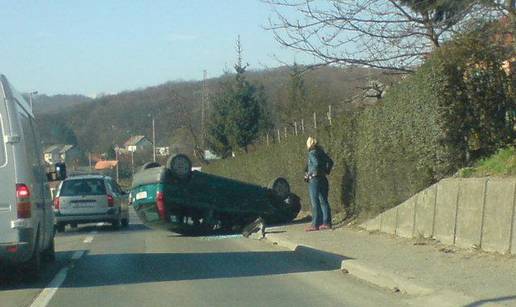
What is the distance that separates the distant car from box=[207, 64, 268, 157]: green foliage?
2227 centimetres

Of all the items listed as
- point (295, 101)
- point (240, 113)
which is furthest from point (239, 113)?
point (295, 101)

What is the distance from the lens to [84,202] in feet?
84.2

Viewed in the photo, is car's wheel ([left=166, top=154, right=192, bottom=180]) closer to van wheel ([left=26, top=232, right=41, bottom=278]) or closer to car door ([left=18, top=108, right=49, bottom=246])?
car door ([left=18, top=108, right=49, bottom=246])

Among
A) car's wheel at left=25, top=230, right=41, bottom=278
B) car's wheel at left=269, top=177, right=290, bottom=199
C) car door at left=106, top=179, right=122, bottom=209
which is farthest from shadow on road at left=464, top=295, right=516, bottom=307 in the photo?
car door at left=106, top=179, right=122, bottom=209

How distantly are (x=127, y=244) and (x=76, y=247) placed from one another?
109 centimetres

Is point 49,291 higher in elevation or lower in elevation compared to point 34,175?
lower

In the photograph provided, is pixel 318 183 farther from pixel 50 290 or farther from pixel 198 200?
pixel 50 290

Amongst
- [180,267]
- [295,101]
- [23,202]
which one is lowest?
[180,267]

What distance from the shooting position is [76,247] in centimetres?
1928

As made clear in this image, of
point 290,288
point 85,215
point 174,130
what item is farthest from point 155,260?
point 174,130

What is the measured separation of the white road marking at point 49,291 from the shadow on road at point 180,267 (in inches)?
5.6

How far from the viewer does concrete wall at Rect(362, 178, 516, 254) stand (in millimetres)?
11938

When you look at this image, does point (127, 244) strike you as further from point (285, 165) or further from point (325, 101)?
point (325, 101)

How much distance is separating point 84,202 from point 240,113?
24.1m
